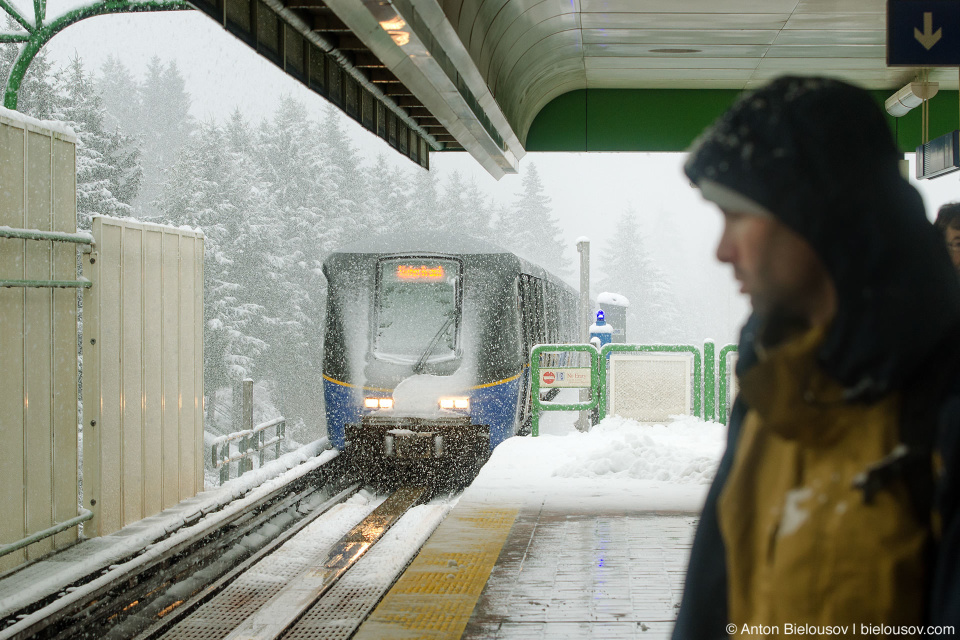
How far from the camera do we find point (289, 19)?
6844 millimetres

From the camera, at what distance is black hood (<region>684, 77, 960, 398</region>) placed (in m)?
1.12

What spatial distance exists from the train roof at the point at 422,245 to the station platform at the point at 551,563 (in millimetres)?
4931

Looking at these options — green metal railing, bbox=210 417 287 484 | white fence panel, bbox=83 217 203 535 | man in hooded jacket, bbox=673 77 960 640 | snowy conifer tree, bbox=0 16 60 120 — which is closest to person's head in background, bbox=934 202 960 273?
man in hooded jacket, bbox=673 77 960 640

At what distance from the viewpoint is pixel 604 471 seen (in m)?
8.48

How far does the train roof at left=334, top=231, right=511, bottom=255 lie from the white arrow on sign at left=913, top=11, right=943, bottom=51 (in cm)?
738

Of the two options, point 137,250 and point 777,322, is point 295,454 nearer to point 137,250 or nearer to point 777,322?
point 137,250

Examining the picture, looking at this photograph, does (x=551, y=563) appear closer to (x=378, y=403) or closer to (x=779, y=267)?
(x=779, y=267)

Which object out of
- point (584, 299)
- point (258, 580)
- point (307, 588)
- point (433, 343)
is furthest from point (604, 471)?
point (584, 299)

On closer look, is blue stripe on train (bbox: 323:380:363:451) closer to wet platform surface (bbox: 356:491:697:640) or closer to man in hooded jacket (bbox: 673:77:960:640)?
wet platform surface (bbox: 356:491:697:640)

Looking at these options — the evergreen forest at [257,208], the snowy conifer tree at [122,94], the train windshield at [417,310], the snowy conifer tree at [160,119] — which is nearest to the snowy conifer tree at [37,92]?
the evergreen forest at [257,208]

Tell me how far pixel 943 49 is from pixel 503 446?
19.4 ft

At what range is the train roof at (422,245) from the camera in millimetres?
12688

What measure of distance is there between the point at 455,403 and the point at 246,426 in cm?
421

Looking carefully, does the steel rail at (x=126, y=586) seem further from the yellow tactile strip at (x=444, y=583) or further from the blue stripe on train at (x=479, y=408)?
the blue stripe on train at (x=479, y=408)
